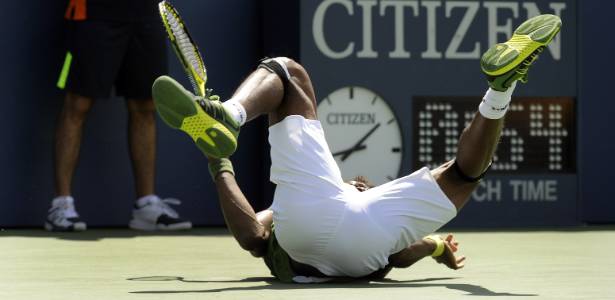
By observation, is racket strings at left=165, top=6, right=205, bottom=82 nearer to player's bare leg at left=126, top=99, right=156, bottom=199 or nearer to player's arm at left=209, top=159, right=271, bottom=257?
player's arm at left=209, top=159, right=271, bottom=257

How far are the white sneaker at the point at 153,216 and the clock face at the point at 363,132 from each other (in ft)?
3.61

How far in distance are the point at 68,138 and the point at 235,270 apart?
280cm

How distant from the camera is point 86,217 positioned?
28.1ft

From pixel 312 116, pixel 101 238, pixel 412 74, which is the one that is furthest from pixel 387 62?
pixel 312 116

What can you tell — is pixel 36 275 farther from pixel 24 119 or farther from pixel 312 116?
pixel 24 119

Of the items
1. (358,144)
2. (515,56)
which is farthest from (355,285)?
(358,144)

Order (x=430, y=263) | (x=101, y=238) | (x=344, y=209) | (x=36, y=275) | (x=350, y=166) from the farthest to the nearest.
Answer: (x=350, y=166)
(x=101, y=238)
(x=430, y=263)
(x=36, y=275)
(x=344, y=209)

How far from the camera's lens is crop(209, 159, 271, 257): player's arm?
501 cm

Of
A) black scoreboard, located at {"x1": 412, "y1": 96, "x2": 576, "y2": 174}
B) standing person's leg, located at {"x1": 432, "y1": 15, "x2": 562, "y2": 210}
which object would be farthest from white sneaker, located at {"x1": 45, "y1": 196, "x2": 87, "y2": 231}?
standing person's leg, located at {"x1": 432, "y1": 15, "x2": 562, "y2": 210}

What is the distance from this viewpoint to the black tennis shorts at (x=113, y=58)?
8.12 m

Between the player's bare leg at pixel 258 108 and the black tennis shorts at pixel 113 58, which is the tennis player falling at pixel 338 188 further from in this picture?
the black tennis shorts at pixel 113 58

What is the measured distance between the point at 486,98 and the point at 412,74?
3660mm

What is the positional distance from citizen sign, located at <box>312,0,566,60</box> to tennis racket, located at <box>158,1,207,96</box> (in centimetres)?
302

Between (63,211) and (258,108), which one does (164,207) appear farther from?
(258,108)
